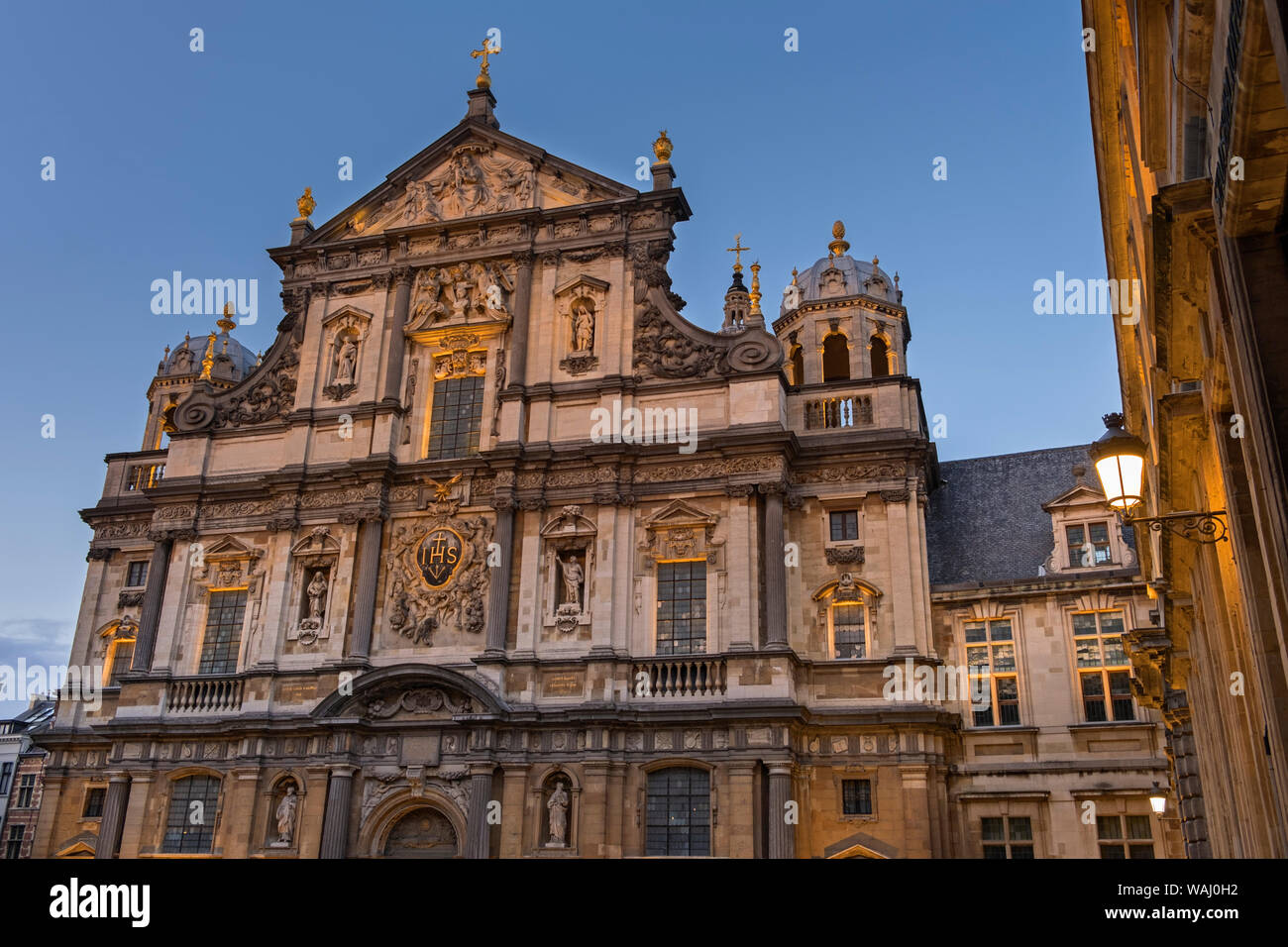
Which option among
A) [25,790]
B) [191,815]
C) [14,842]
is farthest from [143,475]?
[25,790]

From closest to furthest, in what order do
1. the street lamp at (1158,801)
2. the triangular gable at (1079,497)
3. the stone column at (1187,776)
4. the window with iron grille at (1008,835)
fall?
the stone column at (1187,776), the street lamp at (1158,801), the window with iron grille at (1008,835), the triangular gable at (1079,497)

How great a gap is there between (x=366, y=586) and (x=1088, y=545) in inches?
695

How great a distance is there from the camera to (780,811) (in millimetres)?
21953

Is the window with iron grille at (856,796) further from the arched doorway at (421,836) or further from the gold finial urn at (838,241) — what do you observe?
the gold finial urn at (838,241)

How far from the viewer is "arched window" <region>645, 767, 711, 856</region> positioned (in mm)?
22453

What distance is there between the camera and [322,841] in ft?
78.1

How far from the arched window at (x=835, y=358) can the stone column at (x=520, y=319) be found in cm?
863

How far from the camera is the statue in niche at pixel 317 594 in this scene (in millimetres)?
26875

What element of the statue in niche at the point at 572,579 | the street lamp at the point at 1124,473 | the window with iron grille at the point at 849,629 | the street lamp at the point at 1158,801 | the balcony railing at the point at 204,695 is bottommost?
the street lamp at the point at 1158,801

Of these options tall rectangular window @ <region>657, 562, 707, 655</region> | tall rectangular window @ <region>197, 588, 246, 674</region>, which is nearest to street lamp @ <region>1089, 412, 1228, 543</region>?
tall rectangular window @ <region>657, 562, 707, 655</region>

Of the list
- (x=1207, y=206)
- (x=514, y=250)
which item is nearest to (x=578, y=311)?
(x=514, y=250)

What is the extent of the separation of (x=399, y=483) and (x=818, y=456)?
10.7 m

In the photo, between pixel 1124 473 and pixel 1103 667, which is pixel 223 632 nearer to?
pixel 1103 667

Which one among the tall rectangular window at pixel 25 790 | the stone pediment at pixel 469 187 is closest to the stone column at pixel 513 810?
the stone pediment at pixel 469 187
